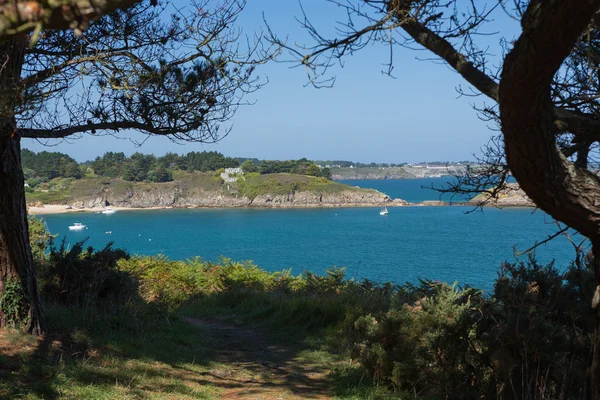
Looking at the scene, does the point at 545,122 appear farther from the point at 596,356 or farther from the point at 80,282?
the point at 80,282

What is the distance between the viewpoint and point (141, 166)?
4481 inches

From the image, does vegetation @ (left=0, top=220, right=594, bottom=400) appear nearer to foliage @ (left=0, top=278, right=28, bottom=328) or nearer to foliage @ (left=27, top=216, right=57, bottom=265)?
foliage @ (left=0, top=278, right=28, bottom=328)

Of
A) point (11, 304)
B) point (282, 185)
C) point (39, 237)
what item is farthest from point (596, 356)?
point (282, 185)

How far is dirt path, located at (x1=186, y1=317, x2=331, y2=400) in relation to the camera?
4.98 m

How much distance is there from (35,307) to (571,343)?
4.91 metres

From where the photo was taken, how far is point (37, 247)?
13.3m

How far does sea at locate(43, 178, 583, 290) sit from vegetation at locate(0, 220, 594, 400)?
11.1 metres

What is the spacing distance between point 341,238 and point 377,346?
54.1 metres

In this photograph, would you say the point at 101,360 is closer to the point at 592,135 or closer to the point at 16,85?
the point at 16,85

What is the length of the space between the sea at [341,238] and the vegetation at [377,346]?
11135 millimetres

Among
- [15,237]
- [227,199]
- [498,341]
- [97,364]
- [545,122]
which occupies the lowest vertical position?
[227,199]

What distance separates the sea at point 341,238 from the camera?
110ft

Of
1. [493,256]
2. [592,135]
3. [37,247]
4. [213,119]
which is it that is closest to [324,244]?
[493,256]

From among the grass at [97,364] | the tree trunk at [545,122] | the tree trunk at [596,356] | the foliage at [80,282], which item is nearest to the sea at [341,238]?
the foliage at [80,282]
